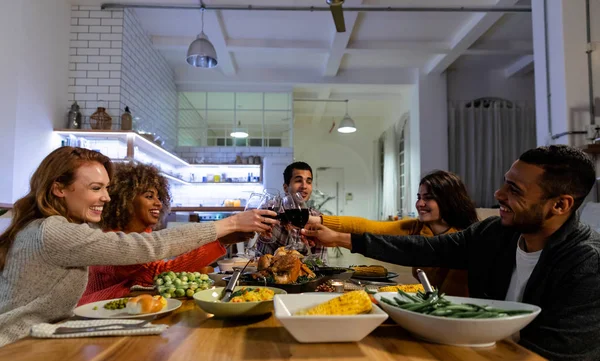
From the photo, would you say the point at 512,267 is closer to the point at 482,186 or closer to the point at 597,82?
the point at 597,82

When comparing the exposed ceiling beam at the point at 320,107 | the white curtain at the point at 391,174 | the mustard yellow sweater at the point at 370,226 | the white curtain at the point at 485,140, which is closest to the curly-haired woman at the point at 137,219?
the mustard yellow sweater at the point at 370,226

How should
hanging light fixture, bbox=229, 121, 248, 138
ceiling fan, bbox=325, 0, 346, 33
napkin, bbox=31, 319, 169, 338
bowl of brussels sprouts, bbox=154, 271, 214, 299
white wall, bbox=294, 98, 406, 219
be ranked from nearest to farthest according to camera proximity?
napkin, bbox=31, 319, 169, 338 → bowl of brussels sprouts, bbox=154, 271, 214, 299 → ceiling fan, bbox=325, 0, 346, 33 → hanging light fixture, bbox=229, 121, 248, 138 → white wall, bbox=294, 98, 406, 219

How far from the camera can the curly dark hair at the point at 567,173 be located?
49.4 inches

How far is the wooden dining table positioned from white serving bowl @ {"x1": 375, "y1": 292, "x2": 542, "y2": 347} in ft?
0.05

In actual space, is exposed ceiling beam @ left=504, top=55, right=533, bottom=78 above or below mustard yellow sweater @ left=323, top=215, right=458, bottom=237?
→ above

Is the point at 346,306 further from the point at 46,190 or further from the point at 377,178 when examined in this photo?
the point at 377,178

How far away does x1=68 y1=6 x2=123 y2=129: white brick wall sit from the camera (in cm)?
536

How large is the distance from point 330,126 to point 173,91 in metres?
5.21

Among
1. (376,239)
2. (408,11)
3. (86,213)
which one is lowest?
(376,239)

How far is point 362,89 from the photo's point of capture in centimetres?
855

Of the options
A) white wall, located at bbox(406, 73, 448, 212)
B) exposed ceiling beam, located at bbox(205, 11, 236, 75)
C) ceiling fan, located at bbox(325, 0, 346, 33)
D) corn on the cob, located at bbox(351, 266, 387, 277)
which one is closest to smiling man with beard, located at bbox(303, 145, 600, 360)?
corn on the cob, located at bbox(351, 266, 387, 277)

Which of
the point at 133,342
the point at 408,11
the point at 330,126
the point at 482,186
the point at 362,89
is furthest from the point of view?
the point at 330,126

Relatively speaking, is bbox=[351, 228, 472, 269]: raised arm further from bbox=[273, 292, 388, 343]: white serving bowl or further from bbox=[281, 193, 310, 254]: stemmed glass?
bbox=[273, 292, 388, 343]: white serving bowl

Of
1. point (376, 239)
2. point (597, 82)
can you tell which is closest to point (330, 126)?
point (597, 82)
